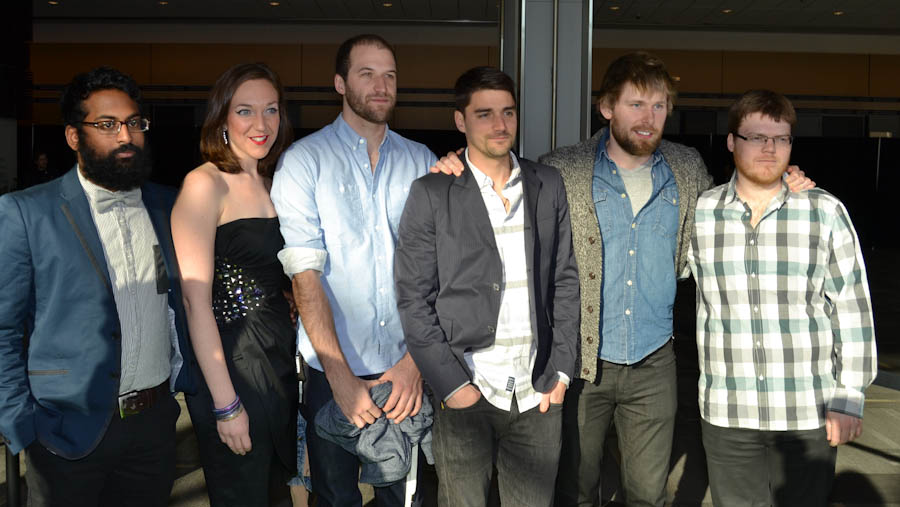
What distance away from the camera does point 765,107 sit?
211 cm

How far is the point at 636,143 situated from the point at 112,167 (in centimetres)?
150

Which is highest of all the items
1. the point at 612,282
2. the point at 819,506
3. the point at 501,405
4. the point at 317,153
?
the point at 317,153

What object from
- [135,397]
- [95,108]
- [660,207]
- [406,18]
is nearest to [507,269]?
[660,207]

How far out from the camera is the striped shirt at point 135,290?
1.84 metres

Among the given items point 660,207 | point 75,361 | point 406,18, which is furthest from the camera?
point 406,18

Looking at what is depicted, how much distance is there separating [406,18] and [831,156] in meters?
6.64

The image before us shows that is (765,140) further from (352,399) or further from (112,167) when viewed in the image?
(112,167)

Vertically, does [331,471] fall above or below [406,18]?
below

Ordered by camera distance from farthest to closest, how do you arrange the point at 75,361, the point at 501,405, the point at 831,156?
the point at 831,156 → the point at 501,405 → the point at 75,361

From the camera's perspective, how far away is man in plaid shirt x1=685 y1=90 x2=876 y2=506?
2031 millimetres

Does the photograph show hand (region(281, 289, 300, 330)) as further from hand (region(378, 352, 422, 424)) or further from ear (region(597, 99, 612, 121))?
ear (region(597, 99, 612, 121))

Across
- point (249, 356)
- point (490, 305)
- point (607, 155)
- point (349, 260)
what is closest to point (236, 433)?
point (249, 356)

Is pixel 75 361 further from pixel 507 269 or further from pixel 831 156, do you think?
pixel 831 156

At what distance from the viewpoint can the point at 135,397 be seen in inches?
72.4
